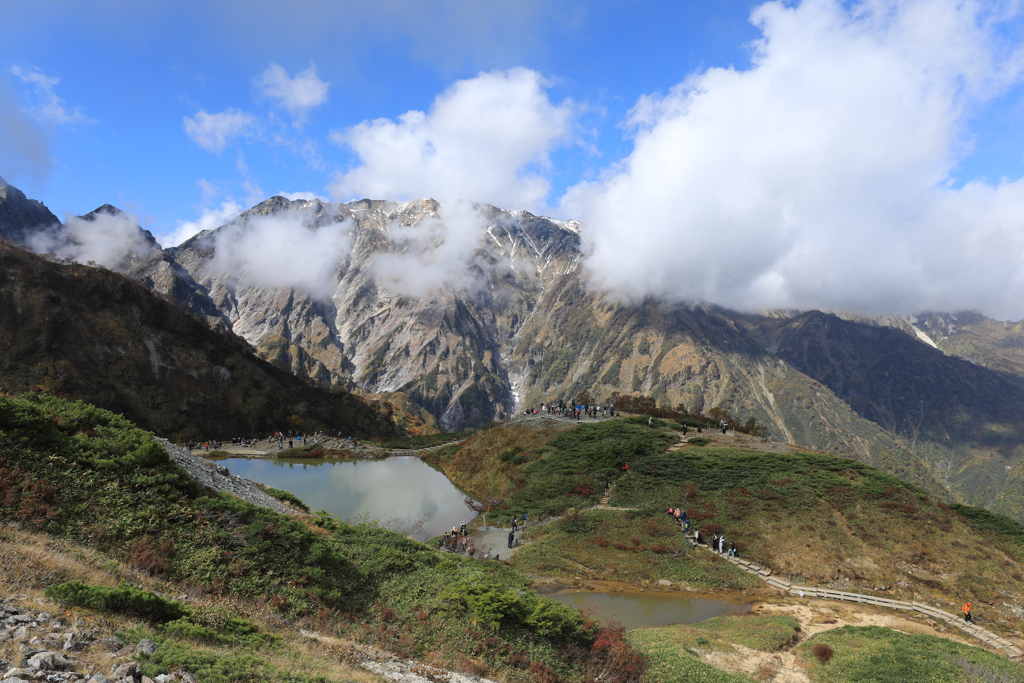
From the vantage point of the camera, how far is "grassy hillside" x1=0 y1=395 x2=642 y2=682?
16578mm

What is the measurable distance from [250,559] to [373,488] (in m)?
44.7

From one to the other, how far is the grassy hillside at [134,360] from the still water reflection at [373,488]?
36.1 metres

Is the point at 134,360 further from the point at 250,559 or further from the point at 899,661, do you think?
the point at 899,661

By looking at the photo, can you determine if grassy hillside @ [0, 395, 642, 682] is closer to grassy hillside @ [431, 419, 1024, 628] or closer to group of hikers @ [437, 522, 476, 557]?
group of hikers @ [437, 522, 476, 557]

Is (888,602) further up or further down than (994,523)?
further down

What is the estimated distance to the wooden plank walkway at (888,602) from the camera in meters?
29.0

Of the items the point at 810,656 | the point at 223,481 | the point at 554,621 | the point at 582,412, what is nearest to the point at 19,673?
the point at 554,621

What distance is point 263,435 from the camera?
10575 centimetres

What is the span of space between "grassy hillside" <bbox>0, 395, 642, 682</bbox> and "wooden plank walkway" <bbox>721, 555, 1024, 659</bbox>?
2246cm

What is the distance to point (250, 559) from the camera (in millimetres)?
18359

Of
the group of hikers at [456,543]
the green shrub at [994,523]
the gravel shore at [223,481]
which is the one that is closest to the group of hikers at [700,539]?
the group of hikers at [456,543]

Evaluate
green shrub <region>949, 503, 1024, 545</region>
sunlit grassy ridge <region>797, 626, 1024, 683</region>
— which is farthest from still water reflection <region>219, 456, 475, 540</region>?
green shrub <region>949, 503, 1024, 545</region>

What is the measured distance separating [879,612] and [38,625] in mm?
43761

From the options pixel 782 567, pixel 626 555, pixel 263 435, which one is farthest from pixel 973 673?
pixel 263 435
